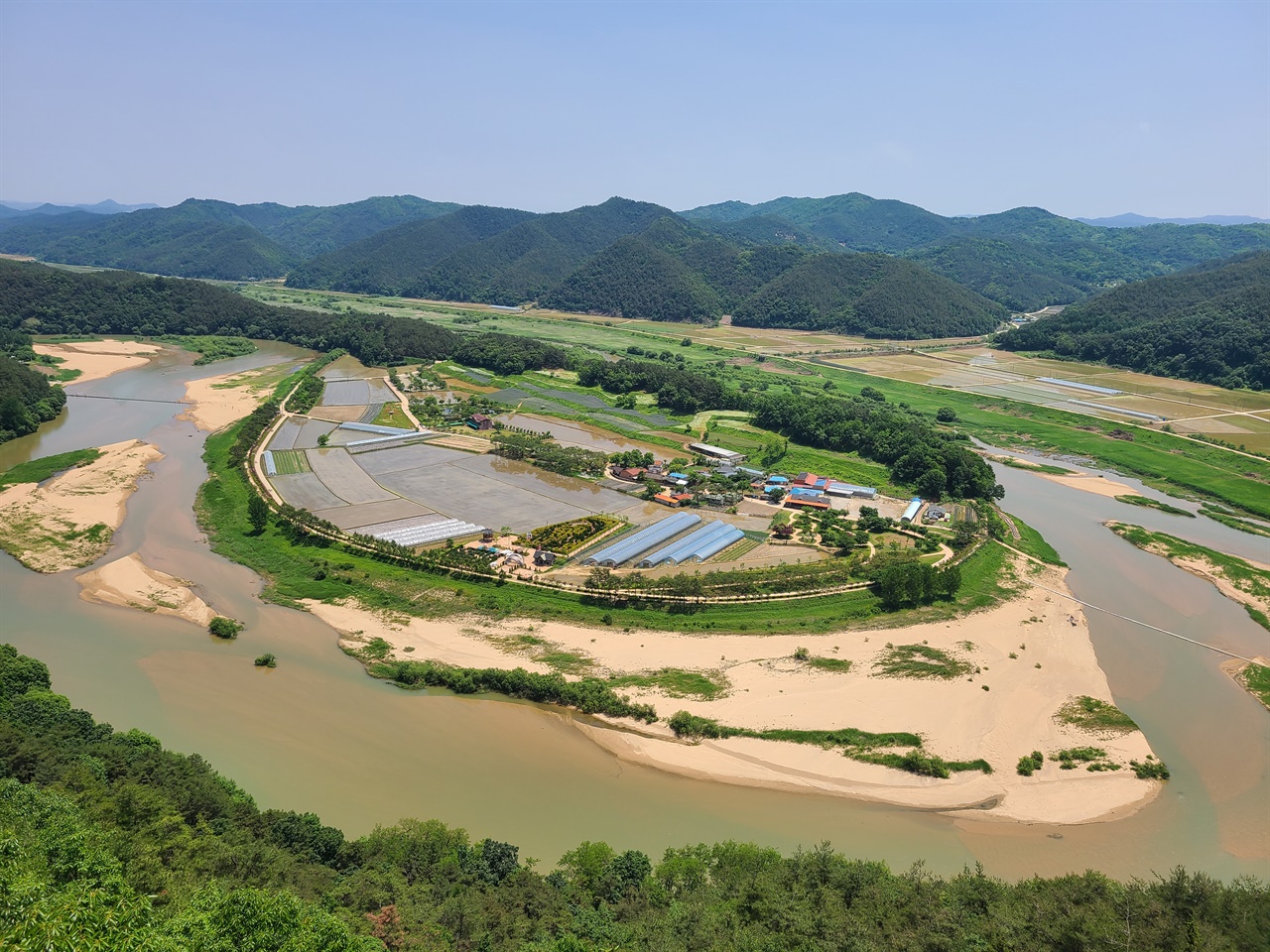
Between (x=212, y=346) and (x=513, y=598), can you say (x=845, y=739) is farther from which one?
(x=212, y=346)

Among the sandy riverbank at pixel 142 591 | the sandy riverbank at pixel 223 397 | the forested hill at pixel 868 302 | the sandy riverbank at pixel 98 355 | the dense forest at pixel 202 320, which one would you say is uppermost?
the forested hill at pixel 868 302

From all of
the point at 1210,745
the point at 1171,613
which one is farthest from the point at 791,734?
the point at 1171,613

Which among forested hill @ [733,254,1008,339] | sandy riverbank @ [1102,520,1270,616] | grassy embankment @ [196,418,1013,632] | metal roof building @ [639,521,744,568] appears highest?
forested hill @ [733,254,1008,339]

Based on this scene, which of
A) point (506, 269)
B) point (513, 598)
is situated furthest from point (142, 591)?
point (506, 269)

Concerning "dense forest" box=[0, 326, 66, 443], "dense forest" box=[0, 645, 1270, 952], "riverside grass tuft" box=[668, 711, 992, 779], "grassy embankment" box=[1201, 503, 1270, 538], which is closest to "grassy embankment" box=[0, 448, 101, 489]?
"dense forest" box=[0, 326, 66, 443]

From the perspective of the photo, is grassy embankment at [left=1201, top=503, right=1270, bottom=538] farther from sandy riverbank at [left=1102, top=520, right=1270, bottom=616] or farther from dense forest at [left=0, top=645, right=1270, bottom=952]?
dense forest at [left=0, top=645, right=1270, bottom=952]

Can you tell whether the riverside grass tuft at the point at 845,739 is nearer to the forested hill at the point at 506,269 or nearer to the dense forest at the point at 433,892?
the dense forest at the point at 433,892

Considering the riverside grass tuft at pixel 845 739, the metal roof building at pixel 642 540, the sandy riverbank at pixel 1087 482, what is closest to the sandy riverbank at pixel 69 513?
the metal roof building at pixel 642 540

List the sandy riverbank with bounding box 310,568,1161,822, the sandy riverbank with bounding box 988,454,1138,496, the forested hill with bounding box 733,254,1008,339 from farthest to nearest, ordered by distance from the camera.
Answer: the forested hill with bounding box 733,254,1008,339
the sandy riverbank with bounding box 988,454,1138,496
the sandy riverbank with bounding box 310,568,1161,822
